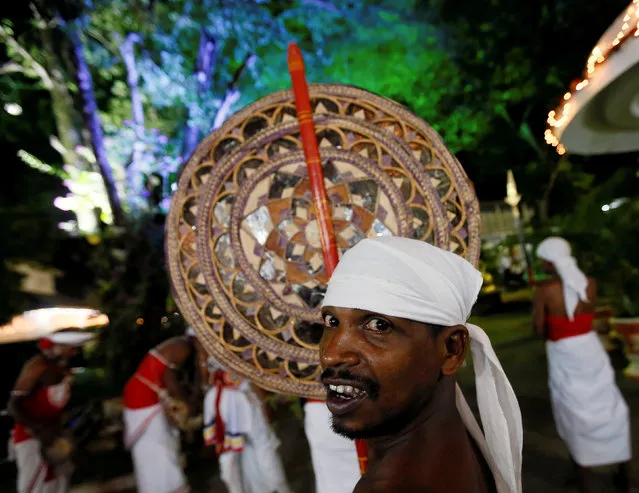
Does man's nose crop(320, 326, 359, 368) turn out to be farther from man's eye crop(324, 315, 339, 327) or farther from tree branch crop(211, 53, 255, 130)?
tree branch crop(211, 53, 255, 130)

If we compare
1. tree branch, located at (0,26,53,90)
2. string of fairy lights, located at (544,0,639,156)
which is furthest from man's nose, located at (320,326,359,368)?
tree branch, located at (0,26,53,90)

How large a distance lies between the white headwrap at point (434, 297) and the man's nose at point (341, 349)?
0.24ft

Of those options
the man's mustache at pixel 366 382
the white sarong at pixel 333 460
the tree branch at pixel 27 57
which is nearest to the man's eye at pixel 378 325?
the man's mustache at pixel 366 382

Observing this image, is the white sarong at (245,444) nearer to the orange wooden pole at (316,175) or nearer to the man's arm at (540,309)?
the man's arm at (540,309)

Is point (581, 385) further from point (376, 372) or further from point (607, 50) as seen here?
point (376, 372)

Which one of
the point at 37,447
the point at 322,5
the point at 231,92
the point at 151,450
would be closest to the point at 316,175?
the point at 151,450

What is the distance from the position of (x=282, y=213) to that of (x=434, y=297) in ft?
2.75

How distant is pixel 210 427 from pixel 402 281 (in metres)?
3.86

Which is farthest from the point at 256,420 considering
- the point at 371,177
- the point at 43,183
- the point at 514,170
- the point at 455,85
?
the point at 514,170

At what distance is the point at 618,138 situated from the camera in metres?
3.52

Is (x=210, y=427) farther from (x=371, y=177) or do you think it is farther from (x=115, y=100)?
(x=115, y=100)

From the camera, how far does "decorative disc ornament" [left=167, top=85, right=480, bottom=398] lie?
1.75 metres

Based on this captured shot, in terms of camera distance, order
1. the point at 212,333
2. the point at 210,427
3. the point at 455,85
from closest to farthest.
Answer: the point at 212,333, the point at 210,427, the point at 455,85

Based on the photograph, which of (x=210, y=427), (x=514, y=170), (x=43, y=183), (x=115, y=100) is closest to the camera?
(x=210, y=427)
